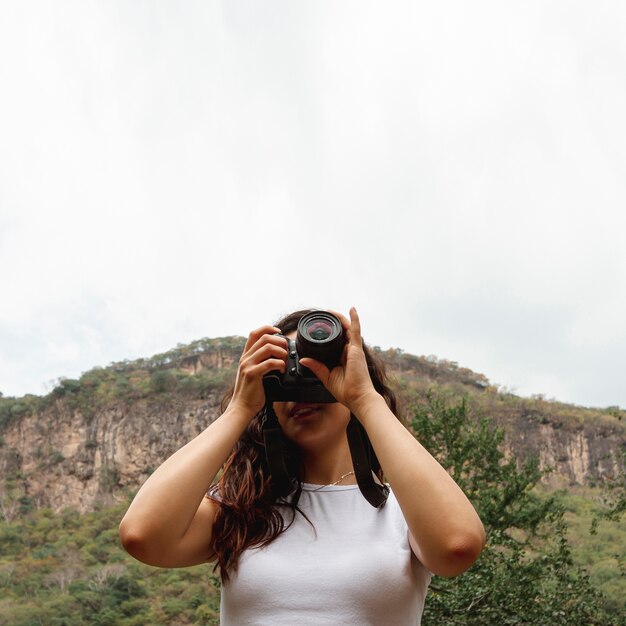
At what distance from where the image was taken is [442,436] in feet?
34.8

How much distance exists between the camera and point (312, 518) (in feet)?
4.40

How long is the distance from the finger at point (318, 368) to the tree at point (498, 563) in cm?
540

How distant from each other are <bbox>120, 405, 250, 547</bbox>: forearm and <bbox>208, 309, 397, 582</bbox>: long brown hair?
0.10m

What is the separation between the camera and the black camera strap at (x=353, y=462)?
4.45 ft

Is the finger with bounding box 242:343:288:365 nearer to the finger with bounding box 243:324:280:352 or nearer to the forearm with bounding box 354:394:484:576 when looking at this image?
the finger with bounding box 243:324:280:352

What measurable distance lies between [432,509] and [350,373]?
1.09 feet

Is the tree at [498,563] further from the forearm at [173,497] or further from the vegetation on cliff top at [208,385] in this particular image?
the vegetation on cliff top at [208,385]

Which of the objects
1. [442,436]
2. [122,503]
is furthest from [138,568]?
[442,436]

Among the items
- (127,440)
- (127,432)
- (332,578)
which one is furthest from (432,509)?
(127,432)

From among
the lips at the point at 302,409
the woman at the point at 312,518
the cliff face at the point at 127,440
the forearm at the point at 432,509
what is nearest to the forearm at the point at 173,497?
the woman at the point at 312,518

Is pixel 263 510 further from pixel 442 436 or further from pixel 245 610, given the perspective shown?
pixel 442 436

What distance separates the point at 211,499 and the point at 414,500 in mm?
459

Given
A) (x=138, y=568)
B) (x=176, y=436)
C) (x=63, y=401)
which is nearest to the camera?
(x=138, y=568)

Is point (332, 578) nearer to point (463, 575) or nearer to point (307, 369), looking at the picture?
point (307, 369)
